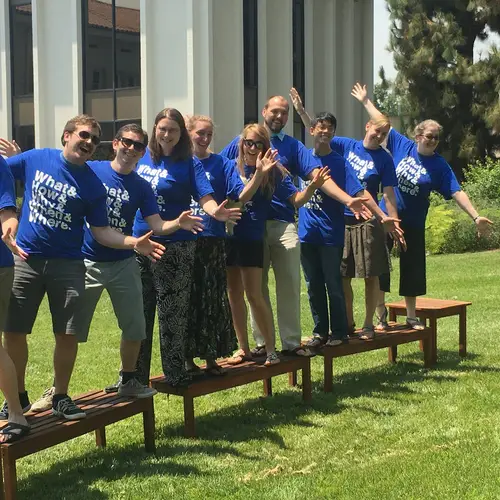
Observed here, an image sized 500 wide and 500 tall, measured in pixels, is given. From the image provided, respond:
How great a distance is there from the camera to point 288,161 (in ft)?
22.5

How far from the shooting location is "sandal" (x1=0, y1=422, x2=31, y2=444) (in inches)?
176

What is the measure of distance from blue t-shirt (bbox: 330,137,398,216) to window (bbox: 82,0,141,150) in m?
17.0

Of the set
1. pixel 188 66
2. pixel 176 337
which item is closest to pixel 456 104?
pixel 188 66

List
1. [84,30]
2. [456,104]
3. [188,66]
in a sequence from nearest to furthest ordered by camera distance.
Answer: [188,66] → [84,30] → [456,104]

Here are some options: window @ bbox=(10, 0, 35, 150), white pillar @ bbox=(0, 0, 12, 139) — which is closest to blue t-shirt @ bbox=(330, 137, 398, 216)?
window @ bbox=(10, 0, 35, 150)

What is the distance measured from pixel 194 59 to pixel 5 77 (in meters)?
7.02

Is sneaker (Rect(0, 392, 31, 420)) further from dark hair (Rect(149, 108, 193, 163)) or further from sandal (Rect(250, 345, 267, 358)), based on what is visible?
sandal (Rect(250, 345, 267, 358))

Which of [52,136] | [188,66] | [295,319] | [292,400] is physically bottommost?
[292,400]

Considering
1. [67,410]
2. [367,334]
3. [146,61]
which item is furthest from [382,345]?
[146,61]

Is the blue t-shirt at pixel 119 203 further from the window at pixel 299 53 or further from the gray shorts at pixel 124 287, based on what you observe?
the window at pixel 299 53

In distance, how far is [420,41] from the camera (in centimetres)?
3036

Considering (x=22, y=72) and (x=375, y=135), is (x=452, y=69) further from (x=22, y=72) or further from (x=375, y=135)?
(x=375, y=135)

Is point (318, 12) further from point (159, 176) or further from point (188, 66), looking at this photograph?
point (159, 176)

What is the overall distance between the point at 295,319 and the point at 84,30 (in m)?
19.6
